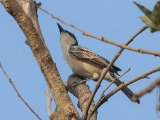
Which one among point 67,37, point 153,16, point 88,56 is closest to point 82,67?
point 88,56

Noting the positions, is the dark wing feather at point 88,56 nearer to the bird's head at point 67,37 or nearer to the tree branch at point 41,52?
the bird's head at point 67,37

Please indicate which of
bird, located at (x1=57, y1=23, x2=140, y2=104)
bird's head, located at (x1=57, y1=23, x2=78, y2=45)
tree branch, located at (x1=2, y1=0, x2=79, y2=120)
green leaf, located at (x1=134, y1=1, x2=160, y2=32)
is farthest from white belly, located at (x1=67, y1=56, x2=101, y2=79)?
green leaf, located at (x1=134, y1=1, x2=160, y2=32)

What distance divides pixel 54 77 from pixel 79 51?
3.84 metres

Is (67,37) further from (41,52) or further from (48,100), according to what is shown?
(48,100)

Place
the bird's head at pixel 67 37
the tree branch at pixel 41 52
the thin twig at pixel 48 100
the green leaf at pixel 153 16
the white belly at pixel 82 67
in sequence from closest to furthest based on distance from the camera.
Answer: the green leaf at pixel 153 16 < the thin twig at pixel 48 100 < the tree branch at pixel 41 52 < the white belly at pixel 82 67 < the bird's head at pixel 67 37

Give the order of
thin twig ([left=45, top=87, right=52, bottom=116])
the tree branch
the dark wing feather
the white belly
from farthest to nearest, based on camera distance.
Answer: the dark wing feather → the white belly → the tree branch → thin twig ([left=45, top=87, right=52, bottom=116])

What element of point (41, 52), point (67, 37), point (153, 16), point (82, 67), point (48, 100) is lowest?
point (153, 16)

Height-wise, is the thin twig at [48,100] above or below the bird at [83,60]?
below

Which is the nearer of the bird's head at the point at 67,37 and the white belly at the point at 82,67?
the white belly at the point at 82,67

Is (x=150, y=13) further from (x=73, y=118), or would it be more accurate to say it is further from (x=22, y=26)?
(x=22, y=26)

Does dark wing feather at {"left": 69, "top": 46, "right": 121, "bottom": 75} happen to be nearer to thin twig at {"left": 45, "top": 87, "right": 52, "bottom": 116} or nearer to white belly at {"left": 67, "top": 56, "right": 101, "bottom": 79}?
white belly at {"left": 67, "top": 56, "right": 101, "bottom": 79}

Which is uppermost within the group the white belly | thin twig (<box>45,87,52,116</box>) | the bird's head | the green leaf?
the bird's head

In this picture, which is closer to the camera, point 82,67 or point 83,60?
point 82,67

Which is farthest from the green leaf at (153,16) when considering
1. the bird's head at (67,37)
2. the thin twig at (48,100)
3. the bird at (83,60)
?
the bird's head at (67,37)
